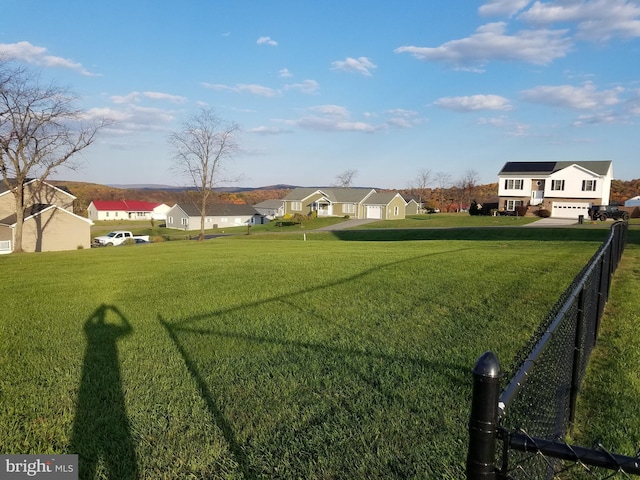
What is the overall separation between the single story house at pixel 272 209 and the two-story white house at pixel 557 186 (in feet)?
121

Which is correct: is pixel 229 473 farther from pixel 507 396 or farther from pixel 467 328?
pixel 467 328

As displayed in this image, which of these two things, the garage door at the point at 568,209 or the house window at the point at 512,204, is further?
the house window at the point at 512,204

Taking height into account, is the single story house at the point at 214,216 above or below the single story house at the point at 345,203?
below

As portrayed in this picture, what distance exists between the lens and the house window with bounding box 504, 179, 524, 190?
53562 mm

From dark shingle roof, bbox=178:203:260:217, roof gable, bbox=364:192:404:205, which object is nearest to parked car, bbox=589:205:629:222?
roof gable, bbox=364:192:404:205

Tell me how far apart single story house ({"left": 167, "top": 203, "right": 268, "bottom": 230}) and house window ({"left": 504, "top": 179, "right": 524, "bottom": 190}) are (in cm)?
3749

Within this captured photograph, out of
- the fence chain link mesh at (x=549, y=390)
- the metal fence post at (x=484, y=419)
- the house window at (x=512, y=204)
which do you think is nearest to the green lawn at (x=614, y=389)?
the fence chain link mesh at (x=549, y=390)

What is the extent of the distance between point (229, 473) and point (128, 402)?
163 centimetres

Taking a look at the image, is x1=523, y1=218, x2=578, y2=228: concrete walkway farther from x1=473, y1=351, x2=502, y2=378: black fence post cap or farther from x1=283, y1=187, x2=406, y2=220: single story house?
x1=473, y1=351, x2=502, y2=378: black fence post cap

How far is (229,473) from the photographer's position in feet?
10.6

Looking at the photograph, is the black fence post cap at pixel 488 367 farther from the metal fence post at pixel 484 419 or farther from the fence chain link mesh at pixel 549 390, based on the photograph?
the fence chain link mesh at pixel 549 390

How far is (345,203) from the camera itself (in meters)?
68.1

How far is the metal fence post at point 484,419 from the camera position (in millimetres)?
1481

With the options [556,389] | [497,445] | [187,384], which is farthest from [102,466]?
[556,389]
